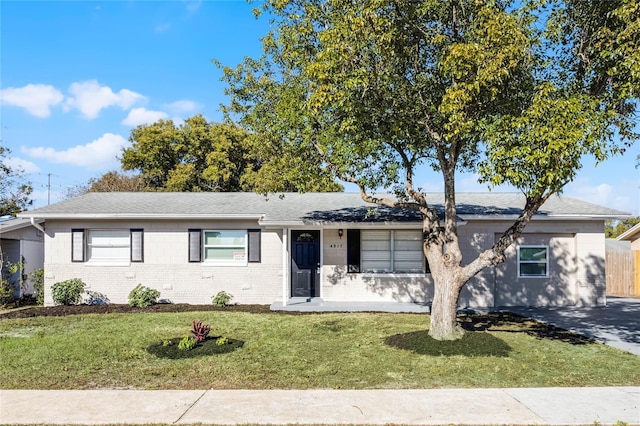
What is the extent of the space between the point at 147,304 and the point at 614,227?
1838 inches

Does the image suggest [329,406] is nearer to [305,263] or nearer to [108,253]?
[305,263]

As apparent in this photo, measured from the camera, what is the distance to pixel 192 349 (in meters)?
8.94

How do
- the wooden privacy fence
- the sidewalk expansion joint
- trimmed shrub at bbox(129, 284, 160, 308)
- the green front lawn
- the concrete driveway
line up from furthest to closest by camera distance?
1. the wooden privacy fence
2. trimmed shrub at bbox(129, 284, 160, 308)
3. the concrete driveway
4. the green front lawn
5. the sidewalk expansion joint

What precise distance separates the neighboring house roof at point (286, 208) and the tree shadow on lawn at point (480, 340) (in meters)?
4.02

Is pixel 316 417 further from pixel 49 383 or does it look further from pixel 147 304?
pixel 147 304

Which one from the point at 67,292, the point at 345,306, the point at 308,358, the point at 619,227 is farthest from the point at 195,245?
the point at 619,227

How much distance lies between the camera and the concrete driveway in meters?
10.3

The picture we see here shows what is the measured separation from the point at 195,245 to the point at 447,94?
33.6ft

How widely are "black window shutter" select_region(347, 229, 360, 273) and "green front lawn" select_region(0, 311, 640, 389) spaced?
3.53 meters

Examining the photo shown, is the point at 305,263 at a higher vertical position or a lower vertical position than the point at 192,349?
higher

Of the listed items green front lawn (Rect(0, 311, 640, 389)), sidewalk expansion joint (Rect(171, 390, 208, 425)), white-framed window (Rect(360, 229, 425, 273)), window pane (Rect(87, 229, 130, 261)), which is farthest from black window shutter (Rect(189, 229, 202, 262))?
sidewalk expansion joint (Rect(171, 390, 208, 425))

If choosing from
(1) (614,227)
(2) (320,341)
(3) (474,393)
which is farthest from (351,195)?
(1) (614,227)

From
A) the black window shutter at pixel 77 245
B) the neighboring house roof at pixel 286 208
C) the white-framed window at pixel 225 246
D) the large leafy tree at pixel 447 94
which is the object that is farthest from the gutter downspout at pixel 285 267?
the black window shutter at pixel 77 245

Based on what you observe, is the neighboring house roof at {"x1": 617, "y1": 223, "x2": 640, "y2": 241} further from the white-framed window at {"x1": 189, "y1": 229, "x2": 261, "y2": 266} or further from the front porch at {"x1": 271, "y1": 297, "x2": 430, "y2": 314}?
the white-framed window at {"x1": 189, "y1": 229, "x2": 261, "y2": 266}
